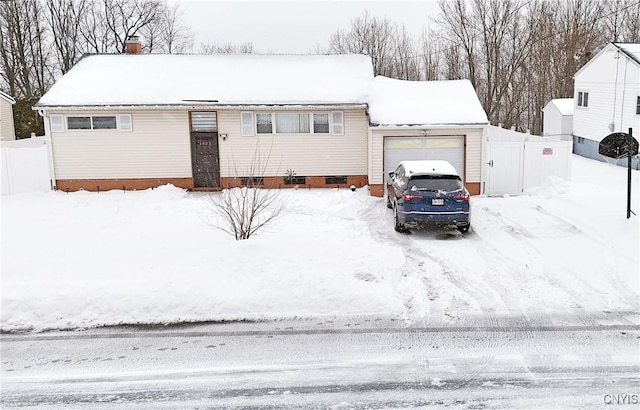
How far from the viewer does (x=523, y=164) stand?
2086 centimetres

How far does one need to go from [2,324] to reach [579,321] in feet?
29.4

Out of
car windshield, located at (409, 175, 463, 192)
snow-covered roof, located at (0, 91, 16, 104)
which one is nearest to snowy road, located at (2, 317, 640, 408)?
car windshield, located at (409, 175, 463, 192)

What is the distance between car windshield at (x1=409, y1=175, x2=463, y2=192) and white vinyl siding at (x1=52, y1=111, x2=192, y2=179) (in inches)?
386

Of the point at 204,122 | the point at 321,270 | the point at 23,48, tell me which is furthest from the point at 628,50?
the point at 23,48

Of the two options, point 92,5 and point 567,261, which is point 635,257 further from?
point 92,5

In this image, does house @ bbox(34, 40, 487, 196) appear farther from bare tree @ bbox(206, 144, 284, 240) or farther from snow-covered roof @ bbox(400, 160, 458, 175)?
snow-covered roof @ bbox(400, 160, 458, 175)

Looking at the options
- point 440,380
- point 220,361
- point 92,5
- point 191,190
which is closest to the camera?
point 440,380

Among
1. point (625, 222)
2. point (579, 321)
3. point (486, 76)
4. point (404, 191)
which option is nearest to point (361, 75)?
point (404, 191)

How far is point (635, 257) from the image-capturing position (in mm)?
12242

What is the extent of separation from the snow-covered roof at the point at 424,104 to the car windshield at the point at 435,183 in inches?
211

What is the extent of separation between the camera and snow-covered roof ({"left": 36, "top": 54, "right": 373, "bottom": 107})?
838 inches

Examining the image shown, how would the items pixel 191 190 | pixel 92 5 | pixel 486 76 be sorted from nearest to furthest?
pixel 191 190
pixel 486 76
pixel 92 5

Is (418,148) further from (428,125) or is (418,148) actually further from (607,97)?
(607,97)

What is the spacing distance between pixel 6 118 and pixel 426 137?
24050mm
